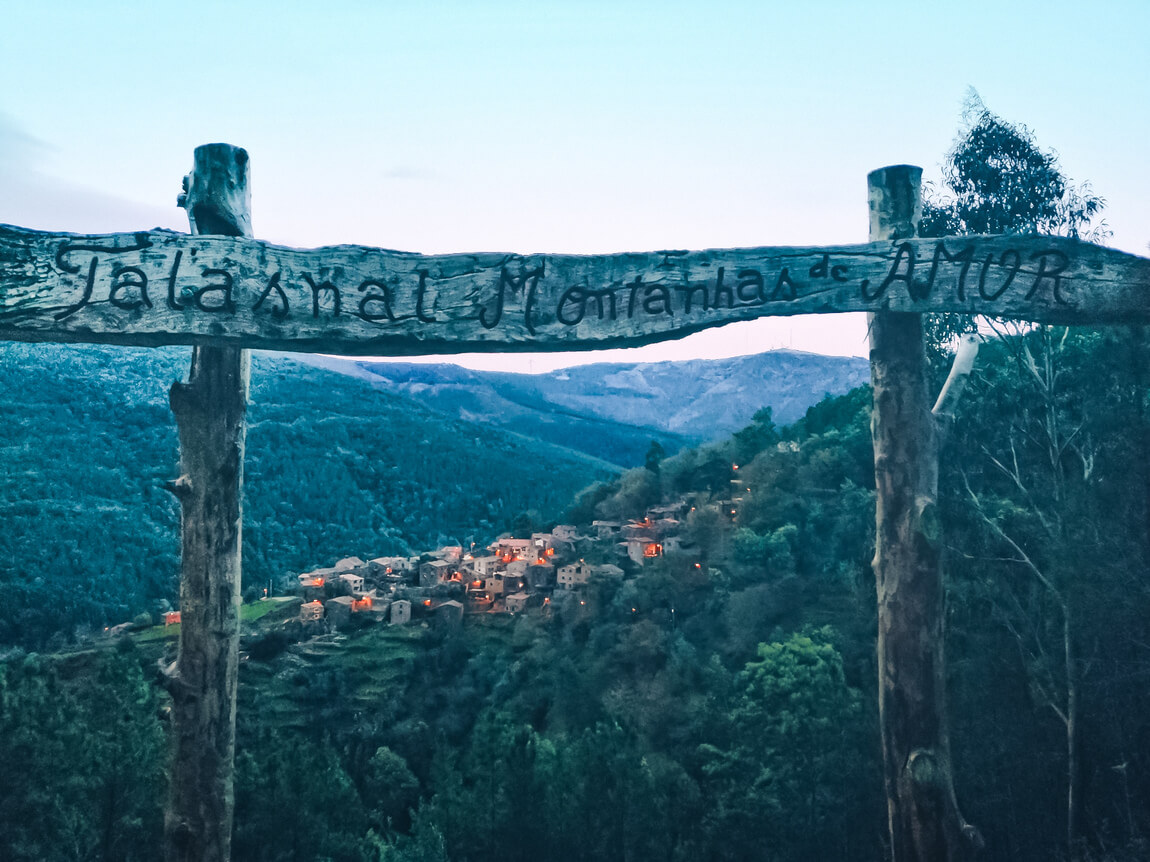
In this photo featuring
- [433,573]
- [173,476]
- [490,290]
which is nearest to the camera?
[490,290]

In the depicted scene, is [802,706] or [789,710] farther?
[789,710]

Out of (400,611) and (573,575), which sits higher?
(573,575)

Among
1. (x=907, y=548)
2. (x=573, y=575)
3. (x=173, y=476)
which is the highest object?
(x=907, y=548)

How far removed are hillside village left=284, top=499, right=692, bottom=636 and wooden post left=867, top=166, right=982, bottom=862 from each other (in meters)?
16.6

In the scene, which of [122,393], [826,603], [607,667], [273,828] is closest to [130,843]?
[273,828]

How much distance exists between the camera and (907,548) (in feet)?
8.75

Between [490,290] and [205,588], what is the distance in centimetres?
128

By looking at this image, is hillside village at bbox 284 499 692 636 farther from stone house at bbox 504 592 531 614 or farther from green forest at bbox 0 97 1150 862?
green forest at bbox 0 97 1150 862

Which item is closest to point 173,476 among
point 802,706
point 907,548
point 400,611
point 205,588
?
point 400,611

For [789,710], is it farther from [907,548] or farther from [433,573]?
[433,573]

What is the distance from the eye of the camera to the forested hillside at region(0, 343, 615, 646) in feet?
70.2

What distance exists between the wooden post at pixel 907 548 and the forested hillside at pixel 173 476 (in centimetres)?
1973

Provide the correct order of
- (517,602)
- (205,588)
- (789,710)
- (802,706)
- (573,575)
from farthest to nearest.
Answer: (517,602)
(573,575)
(789,710)
(802,706)
(205,588)

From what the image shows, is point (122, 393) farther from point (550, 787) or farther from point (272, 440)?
point (550, 787)
